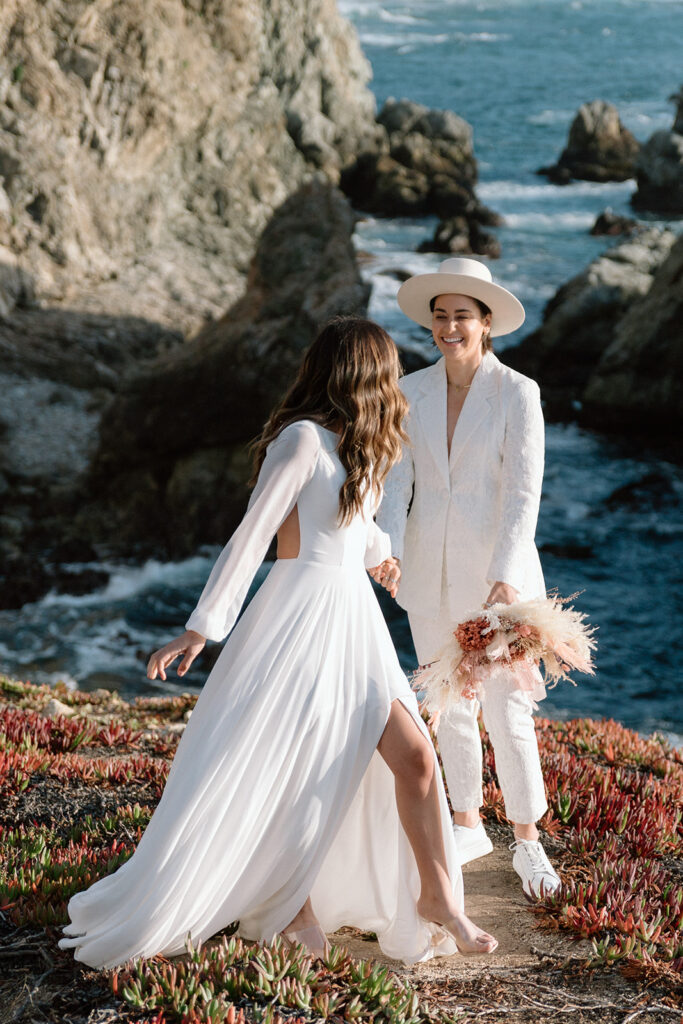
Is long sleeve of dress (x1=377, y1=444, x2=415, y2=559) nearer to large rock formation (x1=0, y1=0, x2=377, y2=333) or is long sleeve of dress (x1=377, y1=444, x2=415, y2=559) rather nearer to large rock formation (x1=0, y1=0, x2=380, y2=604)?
large rock formation (x1=0, y1=0, x2=380, y2=604)

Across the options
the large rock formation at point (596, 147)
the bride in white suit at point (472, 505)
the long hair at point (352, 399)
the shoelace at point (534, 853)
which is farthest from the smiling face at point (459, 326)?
the large rock formation at point (596, 147)

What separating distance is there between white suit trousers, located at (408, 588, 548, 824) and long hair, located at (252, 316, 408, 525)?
36.4 inches

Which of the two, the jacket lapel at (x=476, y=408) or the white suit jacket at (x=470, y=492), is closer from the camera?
the white suit jacket at (x=470, y=492)

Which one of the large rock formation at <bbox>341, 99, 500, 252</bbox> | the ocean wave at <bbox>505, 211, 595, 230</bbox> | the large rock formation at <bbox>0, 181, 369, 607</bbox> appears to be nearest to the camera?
the large rock formation at <bbox>0, 181, 369, 607</bbox>

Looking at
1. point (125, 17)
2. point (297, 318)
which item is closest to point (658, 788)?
point (297, 318)

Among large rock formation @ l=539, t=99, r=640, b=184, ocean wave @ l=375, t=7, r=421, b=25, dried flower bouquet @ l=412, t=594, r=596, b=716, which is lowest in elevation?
dried flower bouquet @ l=412, t=594, r=596, b=716

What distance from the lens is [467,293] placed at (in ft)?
14.5

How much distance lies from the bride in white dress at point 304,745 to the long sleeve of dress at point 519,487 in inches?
28.8

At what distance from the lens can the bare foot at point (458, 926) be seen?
146 inches

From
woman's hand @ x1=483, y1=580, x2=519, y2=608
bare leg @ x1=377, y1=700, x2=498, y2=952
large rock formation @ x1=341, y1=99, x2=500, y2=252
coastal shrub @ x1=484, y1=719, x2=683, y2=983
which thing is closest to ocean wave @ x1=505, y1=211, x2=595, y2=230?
large rock formation @ x1=341, y1=99, x2=500, y2=252

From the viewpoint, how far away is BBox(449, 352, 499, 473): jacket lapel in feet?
14.6

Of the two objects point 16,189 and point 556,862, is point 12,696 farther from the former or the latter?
point 16,189

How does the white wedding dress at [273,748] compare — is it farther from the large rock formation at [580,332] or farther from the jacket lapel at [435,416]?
the large rock formation at [580,332]

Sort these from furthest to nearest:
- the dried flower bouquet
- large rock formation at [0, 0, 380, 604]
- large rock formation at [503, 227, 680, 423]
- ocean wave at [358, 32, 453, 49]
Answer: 1. ocean wave at [358, 32, 453, 49]
2. large rock formation at [503, 227, 680, 423]
3. large rock formation at [0, 0, 380, 604]
4. the dried flower bouquet
